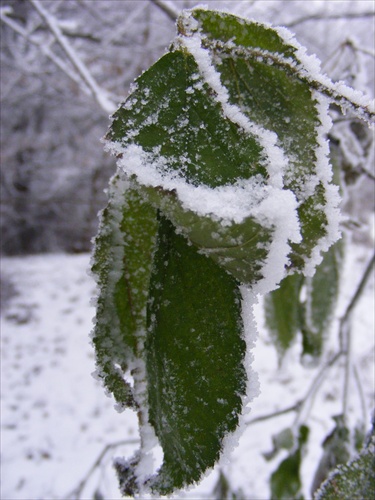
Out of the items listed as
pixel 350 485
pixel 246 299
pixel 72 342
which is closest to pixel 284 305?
pixel 350 485

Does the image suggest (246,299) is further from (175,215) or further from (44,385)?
(44,385)

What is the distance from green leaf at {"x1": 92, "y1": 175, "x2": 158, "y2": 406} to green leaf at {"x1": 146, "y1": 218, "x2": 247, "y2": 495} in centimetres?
5

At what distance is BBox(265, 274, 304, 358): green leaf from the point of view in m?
0.57

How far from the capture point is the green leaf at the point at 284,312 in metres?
0.57

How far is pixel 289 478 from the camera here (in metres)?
0.82

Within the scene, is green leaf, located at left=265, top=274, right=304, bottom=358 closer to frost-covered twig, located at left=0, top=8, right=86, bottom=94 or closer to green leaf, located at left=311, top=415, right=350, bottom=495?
green leaf, located at left=311, top=415, right=350, bottom=495

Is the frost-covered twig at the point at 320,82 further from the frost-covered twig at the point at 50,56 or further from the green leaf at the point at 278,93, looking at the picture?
the frost-covered twig at the point at 50,56

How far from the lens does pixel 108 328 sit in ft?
1.08

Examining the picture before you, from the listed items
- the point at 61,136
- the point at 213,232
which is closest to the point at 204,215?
the point at 213,232

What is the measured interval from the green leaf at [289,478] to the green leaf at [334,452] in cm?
9

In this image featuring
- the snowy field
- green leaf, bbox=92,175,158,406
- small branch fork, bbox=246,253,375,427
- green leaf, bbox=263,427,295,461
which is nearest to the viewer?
green leaf, bbox=92,175,158,406

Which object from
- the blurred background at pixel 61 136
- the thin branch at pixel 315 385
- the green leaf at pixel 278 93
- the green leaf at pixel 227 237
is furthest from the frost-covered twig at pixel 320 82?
the blurred background at pixel 61 136

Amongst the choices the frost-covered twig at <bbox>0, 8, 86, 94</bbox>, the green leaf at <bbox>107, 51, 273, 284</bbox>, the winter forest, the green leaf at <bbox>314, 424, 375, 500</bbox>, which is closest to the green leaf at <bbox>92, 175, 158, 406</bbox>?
the winter forest

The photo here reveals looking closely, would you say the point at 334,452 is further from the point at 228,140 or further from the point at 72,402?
the point at 72,402
